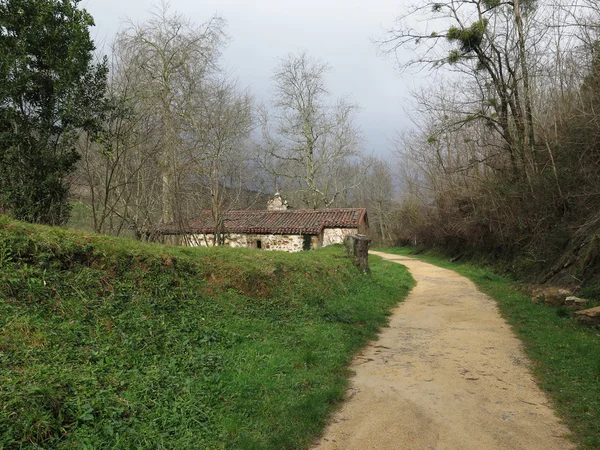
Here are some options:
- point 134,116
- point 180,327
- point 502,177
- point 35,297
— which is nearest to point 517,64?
point 502,177

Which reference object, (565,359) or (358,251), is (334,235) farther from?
(565,359)

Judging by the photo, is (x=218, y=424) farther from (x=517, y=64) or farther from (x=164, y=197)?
(x=517, y=64)

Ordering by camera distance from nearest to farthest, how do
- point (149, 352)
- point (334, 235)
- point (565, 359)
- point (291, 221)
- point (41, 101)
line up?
point (149, 352) < point (565, 359) < point (41, 101) < point (334, 235) < point (291, 221)

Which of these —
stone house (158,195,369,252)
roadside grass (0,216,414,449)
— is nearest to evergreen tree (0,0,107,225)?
roadside grass (0,216,414,449)

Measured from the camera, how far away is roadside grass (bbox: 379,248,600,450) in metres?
3.85

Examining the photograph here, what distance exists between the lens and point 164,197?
43.8 ft

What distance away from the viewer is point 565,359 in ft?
18.1

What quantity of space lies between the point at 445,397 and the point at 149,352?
3.33 m

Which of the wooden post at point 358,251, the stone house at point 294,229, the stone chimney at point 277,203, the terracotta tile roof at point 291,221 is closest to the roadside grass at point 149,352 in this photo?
the wooden post at point 358,251

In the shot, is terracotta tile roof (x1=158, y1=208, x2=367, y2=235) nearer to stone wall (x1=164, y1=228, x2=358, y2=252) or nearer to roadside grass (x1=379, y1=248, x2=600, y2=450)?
stone wall (x1=164, y1=228, x2=358, y2=252)

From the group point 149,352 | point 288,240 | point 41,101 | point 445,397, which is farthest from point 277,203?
point 445,397

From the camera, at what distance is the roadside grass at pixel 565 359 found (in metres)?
3.85

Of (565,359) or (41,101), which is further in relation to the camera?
(41,101)

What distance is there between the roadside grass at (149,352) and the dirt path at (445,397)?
1.26 ft
